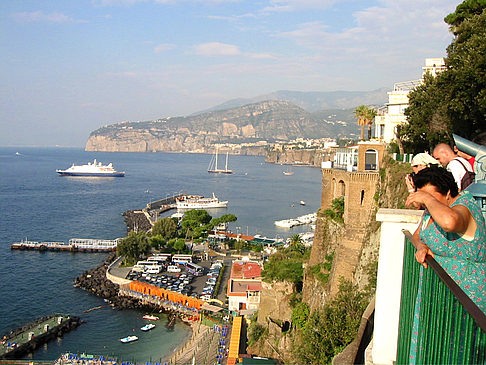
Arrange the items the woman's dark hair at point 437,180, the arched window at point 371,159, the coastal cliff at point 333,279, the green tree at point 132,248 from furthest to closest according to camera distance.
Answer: the green tree at point 132,248 → the arched window at point 371,159 → the coastal cliff at point 333,279 → the woman's dark hair at point 437,180

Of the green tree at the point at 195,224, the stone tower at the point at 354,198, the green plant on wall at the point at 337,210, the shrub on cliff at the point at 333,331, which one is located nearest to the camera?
the shrub on cliff at the point at 333,331

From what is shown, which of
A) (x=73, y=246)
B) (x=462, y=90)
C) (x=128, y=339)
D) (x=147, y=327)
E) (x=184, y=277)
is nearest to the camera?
(x=462, y=90)

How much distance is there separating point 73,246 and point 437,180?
38.2m

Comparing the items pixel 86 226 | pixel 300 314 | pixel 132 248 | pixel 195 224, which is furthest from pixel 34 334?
pixel 86 226


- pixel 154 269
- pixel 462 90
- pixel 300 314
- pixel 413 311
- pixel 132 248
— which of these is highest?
A: pixel 462 90

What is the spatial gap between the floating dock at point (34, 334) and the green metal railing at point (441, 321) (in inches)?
795

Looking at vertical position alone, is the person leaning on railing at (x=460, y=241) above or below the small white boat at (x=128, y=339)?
above

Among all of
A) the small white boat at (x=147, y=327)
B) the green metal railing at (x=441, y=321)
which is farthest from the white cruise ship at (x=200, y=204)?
the green metal railing at (x=441, y=321)

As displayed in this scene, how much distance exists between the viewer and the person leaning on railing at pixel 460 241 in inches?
79.2

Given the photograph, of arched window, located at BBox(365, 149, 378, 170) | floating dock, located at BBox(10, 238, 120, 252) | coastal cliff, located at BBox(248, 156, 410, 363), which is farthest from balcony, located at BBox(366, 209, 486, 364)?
floating dock, located at BBox(10, 238, 120, 252)

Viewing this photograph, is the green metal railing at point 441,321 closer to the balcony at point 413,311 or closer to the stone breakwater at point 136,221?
the balcony at point 413,311

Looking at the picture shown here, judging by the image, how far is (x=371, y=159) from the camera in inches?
557

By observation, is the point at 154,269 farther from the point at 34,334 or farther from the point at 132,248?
the point at 34,334

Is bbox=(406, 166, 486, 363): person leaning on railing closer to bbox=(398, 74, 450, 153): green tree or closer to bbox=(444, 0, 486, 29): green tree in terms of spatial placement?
bbox=(398, 74, 450, 153): green tree
